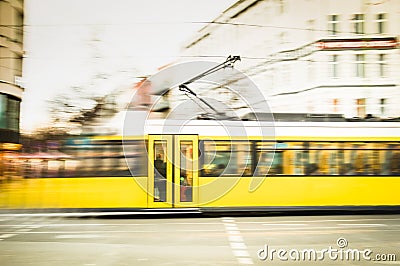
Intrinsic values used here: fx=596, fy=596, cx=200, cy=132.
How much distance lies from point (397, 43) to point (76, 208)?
441 inches

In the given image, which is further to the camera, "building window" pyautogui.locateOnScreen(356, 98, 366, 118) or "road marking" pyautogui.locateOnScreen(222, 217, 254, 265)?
"building window" pyautogui.locateOnScreen(356, 98, 366, 118)

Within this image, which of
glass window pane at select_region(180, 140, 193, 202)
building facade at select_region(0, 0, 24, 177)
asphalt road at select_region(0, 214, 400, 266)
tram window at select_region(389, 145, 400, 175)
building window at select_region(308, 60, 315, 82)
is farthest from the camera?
building window at select_region(308, 60, 315, 82)

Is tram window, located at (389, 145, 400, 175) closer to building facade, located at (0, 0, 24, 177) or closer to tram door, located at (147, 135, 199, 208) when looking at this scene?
tram door, located at (147, 135, 199, 208)

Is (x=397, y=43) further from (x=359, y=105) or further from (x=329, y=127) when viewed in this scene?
(x=329, y=127)

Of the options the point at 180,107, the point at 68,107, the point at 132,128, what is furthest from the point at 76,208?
the point at 68,107

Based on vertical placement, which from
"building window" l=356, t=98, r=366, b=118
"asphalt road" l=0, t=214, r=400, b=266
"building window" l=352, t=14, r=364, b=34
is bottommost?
"asphalt road" l=0, t=214, r=400, b=266

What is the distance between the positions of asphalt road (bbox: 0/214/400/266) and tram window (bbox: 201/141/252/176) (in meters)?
1.09

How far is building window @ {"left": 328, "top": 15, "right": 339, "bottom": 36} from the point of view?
18453 millimetres

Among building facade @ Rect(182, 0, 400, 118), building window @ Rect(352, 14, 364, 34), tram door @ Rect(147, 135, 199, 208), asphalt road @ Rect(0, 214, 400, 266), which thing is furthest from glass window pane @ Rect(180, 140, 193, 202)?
building window @ Rect(352, 14, 364, 34)

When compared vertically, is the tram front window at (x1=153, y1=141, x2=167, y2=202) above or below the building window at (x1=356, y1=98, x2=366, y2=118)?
below

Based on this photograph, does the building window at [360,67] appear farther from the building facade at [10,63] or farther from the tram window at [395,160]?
the building facade at [10,63]

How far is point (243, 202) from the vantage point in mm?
14070

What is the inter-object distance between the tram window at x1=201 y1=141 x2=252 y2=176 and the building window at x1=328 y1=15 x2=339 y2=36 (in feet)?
21.2

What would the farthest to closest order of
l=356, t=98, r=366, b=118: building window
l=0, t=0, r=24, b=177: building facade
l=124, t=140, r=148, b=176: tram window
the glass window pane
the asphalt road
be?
l=0, t=0, r=24, b=177: building facade
l=356, t=98, r=366, b=118: building window
the glass window pane
l=124, t=140, r=148, b=176: tram window
the asphalt road
